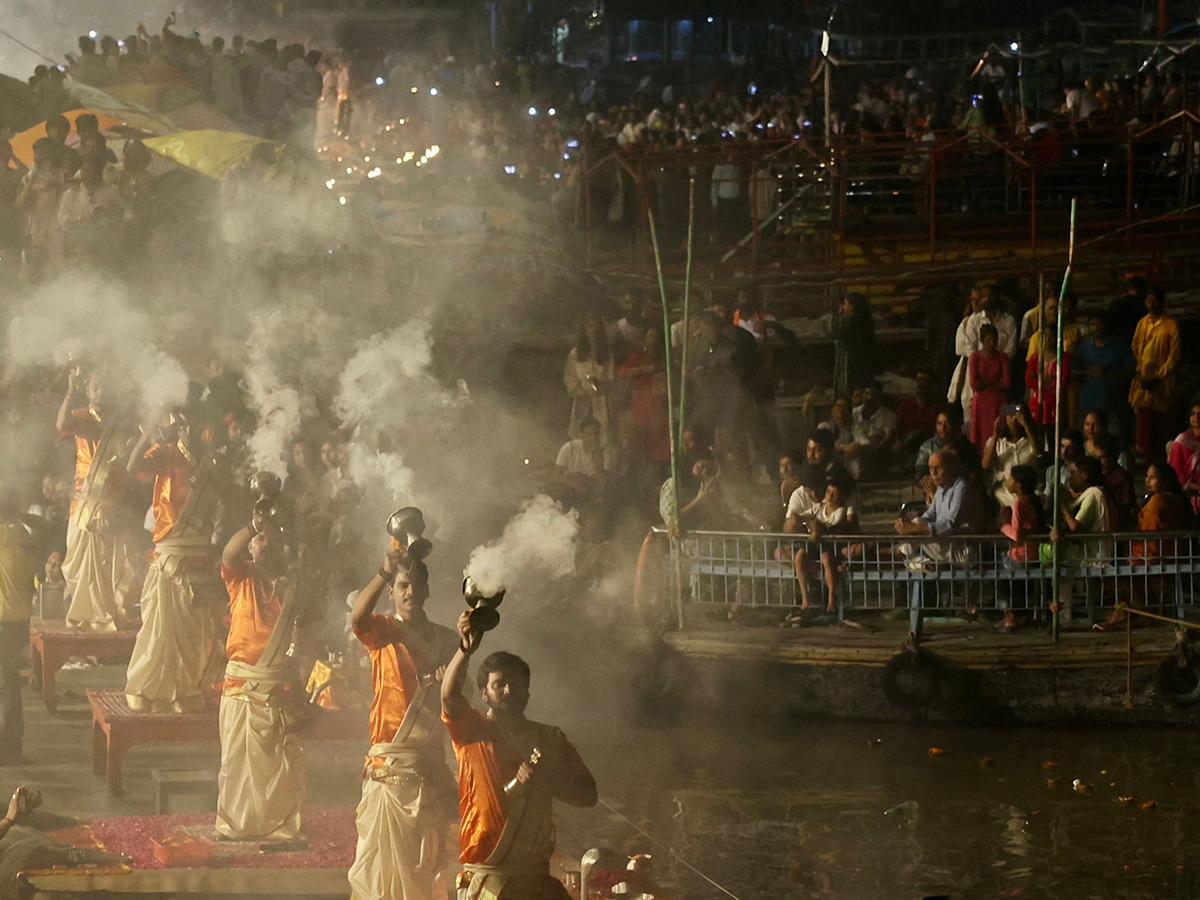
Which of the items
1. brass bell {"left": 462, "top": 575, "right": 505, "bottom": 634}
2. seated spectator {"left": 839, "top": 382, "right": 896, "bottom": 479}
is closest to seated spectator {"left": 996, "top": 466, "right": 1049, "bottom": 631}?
seated spectator {"left": 839, "top": 382, "right": 896, "bottom": 479}

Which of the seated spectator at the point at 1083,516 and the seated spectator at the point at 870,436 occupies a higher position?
the seated spectator at the point at 870,436

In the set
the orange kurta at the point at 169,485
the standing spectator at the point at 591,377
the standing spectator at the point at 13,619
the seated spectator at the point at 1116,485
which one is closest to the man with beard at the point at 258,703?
the standing spectator at the point at 13,619

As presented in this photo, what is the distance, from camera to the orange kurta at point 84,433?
10.5 metres

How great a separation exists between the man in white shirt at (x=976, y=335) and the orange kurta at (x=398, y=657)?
662 centimetres

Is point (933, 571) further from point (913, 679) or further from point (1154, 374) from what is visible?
point (1154, 374)

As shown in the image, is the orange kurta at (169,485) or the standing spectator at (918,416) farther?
the standing spectator at (918,416)

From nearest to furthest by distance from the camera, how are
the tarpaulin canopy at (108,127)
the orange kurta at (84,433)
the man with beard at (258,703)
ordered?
the man with beard at (258,703) < the orange kurta at (84,433) < the tarpaulin canopy at (108,127)

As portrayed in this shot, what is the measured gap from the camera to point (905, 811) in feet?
28.4

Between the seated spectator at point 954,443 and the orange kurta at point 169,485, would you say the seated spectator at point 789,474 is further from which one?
the orange kurta at point 169,485

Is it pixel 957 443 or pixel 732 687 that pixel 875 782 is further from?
pixel 957 443

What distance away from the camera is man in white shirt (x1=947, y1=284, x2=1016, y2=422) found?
11.9m

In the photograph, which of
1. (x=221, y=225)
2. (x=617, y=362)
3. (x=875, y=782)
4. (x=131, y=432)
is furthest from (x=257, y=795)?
(x=221, y=225)

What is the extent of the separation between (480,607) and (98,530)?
6784mm

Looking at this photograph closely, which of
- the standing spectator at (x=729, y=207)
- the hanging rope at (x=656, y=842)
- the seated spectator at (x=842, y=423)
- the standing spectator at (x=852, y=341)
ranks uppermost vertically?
the standing spectator at (x=729, y=207)
